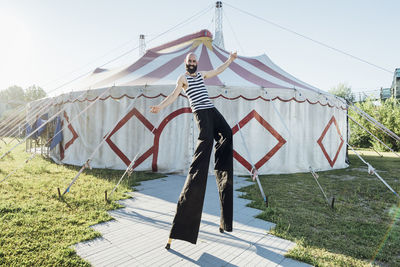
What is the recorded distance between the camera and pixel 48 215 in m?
2.31

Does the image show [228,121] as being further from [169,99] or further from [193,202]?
[193,202]

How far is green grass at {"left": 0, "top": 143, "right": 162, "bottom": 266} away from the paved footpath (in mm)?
137

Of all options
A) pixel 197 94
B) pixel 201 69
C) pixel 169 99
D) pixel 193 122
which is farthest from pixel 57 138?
pixel 197 94

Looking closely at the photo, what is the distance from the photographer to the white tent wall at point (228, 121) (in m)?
4.71

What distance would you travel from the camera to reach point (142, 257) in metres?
1.64

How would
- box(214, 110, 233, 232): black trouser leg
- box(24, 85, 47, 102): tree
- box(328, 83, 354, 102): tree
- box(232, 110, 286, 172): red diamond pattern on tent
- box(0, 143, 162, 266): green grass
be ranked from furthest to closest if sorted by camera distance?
box(24, 85, 47, 102): tree
box(328, 83, 354, 102): tree
box(232, 110, 286, 172): red diamond pattern on tent
box(214, 110, 233, 232): black trouser leg
box(0, 143, 162, 266): green grass

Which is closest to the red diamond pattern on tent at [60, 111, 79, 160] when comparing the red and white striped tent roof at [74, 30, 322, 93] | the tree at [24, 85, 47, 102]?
the red and white striped tent roof at [74, 30, 322, 93]

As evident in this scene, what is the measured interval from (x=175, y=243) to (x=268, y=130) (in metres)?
3.51

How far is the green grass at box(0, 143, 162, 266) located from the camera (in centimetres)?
160

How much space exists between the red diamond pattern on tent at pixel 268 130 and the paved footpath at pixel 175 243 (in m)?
2.04

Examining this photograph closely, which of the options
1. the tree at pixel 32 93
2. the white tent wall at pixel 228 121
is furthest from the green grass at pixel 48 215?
the tree at pixel 32 93

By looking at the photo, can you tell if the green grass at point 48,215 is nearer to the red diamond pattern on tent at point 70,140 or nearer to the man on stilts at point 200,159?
the man on stilts at point 200,159

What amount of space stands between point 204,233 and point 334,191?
8.31 feet

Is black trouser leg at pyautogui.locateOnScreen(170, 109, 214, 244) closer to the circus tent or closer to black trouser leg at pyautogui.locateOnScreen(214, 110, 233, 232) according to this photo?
black trouser leg at pyautogui.locateOnScreen(214, 110, 233, 232)
